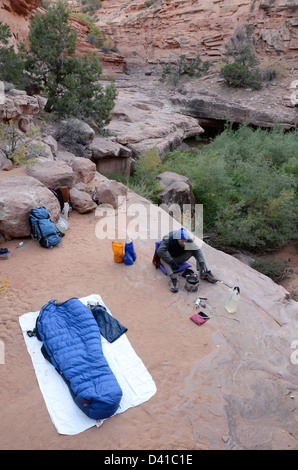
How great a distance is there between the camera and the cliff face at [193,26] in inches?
779

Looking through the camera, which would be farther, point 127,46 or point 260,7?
point 127,46

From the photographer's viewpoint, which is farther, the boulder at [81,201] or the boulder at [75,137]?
the boulder at [75,137]

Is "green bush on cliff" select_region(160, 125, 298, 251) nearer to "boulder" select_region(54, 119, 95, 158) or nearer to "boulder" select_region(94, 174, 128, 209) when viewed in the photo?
"boulder" select_region(54, 119, 95, 158)

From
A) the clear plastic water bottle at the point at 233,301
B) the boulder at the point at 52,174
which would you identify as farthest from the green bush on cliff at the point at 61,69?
the clear plastic water bottle at the point at 233,301

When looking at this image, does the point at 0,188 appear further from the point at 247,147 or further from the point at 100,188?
the point at 247,147

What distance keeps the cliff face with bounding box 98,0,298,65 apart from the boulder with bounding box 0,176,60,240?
20471 mm

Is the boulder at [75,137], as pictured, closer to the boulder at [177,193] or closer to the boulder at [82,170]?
the boulder at [82,170]

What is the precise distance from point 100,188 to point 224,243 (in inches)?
167

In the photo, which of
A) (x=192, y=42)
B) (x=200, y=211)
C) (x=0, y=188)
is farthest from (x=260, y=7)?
(x=0, y=188)

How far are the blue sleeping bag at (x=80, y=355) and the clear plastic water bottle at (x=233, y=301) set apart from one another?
2030 millimetres

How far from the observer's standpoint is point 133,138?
12547mm

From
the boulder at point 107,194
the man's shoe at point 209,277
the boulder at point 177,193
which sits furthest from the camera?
the boulder at point 177,193

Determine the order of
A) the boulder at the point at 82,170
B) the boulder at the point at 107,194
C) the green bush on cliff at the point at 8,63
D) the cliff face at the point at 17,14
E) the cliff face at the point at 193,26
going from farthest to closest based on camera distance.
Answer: the cliff face at the point at 193,26
the cliff face at the point at 17,14
the green bush on cliff at the point at 8,63
the boulder at the point at 82,170
the boulder at the point at 107,194

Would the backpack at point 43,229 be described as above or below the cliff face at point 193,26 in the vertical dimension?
below
